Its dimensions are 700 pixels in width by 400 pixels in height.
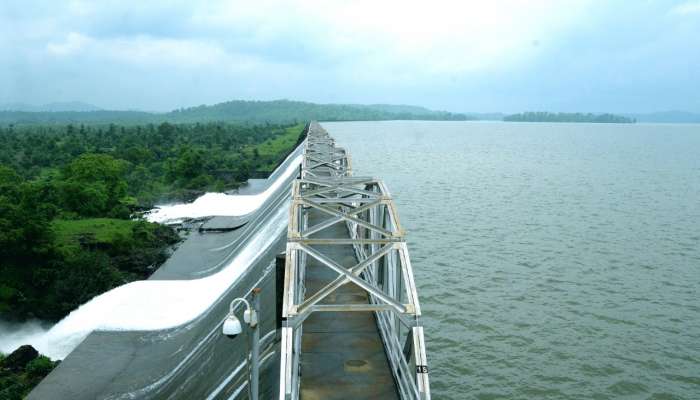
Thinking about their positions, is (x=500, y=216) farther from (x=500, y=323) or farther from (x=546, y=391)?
(x=546, y=391)

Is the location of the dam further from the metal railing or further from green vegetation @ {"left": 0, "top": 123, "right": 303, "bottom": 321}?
green vegetation @ {"left": 0, "top": 123, "right": 303, "bottom": 321}

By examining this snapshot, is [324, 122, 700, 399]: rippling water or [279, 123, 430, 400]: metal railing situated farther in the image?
[324, 122, 700, 399]: rippling water

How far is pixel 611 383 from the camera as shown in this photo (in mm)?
20062

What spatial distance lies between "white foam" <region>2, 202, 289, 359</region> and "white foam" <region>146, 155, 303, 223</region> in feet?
58.2

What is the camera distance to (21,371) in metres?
22.0

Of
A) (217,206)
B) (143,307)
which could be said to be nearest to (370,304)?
(143,307)

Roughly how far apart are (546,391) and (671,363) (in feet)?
19.2

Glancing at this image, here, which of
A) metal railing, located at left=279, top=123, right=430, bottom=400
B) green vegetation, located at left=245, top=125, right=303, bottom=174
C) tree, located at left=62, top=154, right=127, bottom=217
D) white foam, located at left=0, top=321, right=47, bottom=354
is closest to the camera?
metal railing, located at left=279, top=123, right=430, bottom=400

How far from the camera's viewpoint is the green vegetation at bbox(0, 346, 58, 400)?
19734 millimetres

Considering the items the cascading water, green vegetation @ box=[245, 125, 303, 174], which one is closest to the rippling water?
the cascading water

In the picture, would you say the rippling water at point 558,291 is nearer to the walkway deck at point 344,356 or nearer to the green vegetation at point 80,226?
the walkway deck at point 344,356

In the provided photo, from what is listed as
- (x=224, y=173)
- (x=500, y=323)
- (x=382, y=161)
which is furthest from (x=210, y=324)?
(x=382, y=161)

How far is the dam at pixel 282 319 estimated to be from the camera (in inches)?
465

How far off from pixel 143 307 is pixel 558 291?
69.0 ft
